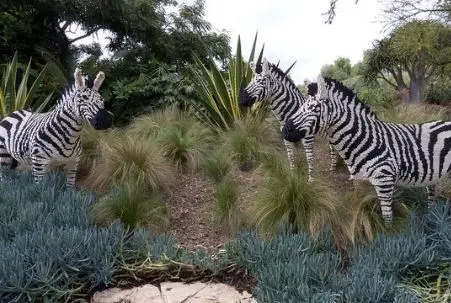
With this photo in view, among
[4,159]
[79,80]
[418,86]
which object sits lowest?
[4,159]

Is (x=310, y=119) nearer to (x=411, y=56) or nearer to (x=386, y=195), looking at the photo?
(x=386, y=195)

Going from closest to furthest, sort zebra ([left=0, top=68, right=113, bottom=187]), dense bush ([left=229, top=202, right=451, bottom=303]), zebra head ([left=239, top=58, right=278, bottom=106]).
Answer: dense bush ([left=229, top=202, right=451, bottom=303]) → zebra ([left=0, top=68, right=113, bottom=187]) → zebra head ([left=239, top=58, right=278, bottom=106])

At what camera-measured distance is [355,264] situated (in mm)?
3488

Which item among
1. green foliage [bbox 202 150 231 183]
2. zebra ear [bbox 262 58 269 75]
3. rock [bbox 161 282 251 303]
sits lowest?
rock [bbox 161 282 251 303]

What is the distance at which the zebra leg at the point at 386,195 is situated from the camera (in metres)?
3.88

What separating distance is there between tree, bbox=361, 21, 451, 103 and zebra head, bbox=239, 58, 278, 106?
13.3 feet

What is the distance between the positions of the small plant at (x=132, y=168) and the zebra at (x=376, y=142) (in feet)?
6.53

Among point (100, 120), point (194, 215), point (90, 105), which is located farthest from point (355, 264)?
point (90, 105)

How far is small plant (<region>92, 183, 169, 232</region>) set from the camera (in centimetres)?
445

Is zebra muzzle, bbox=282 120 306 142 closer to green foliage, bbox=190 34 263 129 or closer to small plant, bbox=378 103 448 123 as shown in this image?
green foliage, bbox=190 34 263 129

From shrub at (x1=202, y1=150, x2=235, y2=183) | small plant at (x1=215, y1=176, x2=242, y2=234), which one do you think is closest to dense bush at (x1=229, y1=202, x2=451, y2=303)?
small plant at (x1=215, y1=176, x2=242, y2=234)

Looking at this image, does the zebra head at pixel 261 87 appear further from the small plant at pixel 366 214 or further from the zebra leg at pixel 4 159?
the zebra leg at pixel 4 159

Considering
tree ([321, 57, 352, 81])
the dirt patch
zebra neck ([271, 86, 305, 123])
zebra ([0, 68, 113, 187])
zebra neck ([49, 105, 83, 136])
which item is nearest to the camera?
zebra ([0, 68, 113, 187])

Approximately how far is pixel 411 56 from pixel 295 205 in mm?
7249
